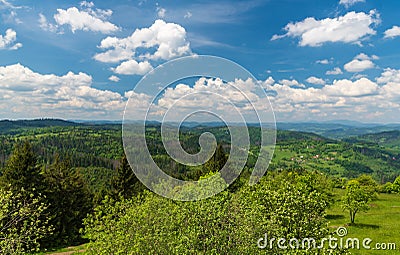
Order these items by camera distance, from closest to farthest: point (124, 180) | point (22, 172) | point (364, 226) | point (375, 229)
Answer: point (375, 229) < point (364, 226) < point (22, 172) < point (124, 180)

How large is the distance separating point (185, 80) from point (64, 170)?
4162 centimetres

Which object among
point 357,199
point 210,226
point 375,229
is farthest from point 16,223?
point 357,199

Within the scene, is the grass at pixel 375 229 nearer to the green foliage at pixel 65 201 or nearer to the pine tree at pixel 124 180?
the pine tree at pixel 124 180

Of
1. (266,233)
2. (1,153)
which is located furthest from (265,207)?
(1,153)

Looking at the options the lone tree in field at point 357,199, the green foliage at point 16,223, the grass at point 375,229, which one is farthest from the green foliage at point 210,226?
the lone tree in field at point 357,199

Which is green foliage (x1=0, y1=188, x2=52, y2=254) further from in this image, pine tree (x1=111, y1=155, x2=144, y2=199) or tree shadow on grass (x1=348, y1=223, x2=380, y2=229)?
tree shadow on grass (x1=348, y1=223, x2=380, y2=229)

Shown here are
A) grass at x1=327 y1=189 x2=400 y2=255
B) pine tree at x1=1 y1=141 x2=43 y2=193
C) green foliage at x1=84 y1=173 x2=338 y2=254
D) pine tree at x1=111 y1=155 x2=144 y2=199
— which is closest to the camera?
green foliage at x1=84 y1=173 x2=338 y2=254

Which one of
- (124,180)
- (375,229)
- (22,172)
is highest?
(22,172)

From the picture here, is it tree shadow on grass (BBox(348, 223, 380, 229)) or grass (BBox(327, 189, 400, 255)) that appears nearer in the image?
grass (BBox(327, 189, 400, 255))

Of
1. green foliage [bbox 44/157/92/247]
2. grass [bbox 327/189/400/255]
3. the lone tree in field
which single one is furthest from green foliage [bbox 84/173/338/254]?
green foliage [bbox 44/157/92/247]

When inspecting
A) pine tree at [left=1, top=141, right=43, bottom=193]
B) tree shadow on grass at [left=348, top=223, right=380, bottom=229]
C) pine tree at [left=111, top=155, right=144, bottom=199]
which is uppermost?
pine tree at [left=1, top=141, right=43, bottom=193]

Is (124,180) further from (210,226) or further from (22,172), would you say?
(210,226)

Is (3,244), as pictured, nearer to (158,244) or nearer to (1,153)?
(158,244)

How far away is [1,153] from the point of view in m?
196
